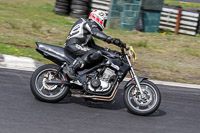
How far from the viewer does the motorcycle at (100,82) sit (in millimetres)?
5711

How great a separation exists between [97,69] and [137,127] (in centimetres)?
126

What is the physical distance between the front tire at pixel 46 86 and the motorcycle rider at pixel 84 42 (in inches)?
12.2

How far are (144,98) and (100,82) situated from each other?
0.80 meters

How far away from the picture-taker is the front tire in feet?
19.4

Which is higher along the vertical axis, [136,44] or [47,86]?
[47,86]

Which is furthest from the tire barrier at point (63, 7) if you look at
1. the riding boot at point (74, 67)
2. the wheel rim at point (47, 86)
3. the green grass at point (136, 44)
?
the riding boot at point (74, 67)

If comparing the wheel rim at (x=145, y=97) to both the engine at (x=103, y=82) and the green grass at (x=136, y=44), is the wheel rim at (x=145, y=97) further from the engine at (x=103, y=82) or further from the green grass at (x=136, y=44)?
the green grass at (x=136, y=44)

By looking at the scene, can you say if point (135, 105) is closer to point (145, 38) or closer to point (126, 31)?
point (145, 38)

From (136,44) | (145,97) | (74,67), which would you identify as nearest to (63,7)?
(136,44)

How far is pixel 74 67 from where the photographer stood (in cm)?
578

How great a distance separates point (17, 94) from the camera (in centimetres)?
628

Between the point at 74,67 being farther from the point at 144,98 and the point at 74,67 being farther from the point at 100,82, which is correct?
the point at 144,98

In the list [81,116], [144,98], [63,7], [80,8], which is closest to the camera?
[81,116]

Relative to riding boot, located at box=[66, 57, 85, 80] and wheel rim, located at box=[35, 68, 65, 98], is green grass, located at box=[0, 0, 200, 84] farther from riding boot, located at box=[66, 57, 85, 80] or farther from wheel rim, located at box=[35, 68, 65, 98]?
riding boot, located at box=[66, 57, 85, 80]
